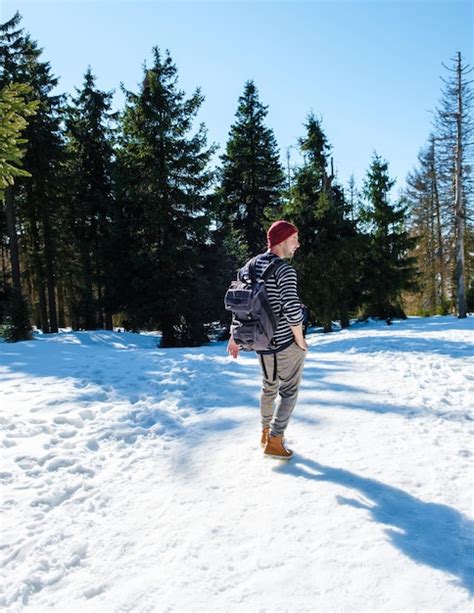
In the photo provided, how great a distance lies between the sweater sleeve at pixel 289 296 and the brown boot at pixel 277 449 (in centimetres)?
119

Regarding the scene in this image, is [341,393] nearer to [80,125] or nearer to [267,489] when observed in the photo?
[267,489]

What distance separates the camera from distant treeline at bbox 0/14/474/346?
16.5 metres

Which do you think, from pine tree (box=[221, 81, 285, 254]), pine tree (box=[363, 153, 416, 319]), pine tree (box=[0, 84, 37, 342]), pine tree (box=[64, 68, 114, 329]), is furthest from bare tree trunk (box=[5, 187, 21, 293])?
pine tree (box=[363, 153, 416, 319])

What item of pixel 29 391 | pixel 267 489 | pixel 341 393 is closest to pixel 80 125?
pixel 29 391

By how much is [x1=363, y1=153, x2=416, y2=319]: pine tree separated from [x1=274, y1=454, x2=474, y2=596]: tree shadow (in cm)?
1804

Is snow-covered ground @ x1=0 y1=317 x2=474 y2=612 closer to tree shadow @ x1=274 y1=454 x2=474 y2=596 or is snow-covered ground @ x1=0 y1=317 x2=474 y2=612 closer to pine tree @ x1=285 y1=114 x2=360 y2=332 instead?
tree shadow @ x1=274 y1=454 x2=474 y2=596

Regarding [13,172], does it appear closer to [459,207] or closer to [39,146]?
[39,146]

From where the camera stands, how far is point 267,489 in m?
3.25

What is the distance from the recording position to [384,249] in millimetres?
20156

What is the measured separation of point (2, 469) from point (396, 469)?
147 inches

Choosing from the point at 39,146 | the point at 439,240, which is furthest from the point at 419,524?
the point at 439,240

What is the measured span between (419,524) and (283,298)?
1967mm

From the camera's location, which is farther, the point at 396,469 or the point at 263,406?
the point at 263,406

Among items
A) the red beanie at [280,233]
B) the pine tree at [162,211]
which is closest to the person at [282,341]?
the red beanie at [280,233]
